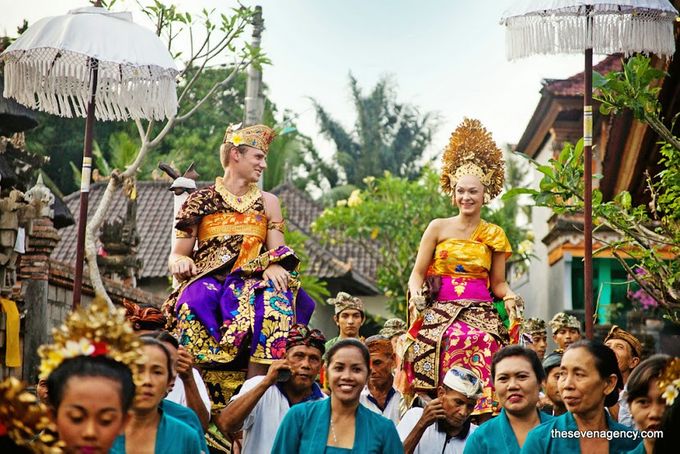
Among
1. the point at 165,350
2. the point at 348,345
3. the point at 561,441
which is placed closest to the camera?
the point at 165,350

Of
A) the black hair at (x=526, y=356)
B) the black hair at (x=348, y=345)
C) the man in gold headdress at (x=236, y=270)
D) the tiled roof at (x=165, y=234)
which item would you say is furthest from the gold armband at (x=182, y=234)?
the tiled roof at (x=165, y=234)

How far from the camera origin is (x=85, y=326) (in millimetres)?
4715

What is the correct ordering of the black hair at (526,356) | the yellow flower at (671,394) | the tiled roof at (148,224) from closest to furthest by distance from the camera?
the yellow flower at (671,394) → the black hair at (526,356) → the tiled roof at (148,224)

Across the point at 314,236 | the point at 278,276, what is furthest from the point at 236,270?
the point at 314,236

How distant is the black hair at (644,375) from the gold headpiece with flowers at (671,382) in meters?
0.47

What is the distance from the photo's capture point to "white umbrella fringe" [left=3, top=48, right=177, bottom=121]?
31.2 ft

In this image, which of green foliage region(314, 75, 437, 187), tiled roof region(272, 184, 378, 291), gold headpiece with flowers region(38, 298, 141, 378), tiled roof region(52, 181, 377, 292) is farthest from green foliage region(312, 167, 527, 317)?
gold headpiece with flowers region(38, 298, 141, 378)

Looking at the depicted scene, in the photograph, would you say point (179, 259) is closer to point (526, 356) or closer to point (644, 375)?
point (526, 356)

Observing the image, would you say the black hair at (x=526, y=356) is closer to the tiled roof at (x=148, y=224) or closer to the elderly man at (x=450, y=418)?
the elderly man at (x=450, y=418)

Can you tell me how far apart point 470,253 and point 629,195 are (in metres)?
1.33

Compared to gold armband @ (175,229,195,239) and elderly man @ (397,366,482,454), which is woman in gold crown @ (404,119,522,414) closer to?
elderly man @ (397,366,482,454)

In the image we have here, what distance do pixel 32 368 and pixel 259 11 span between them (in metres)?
5.40

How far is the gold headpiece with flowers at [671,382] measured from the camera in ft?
16.6

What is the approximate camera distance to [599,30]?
8.43 m
